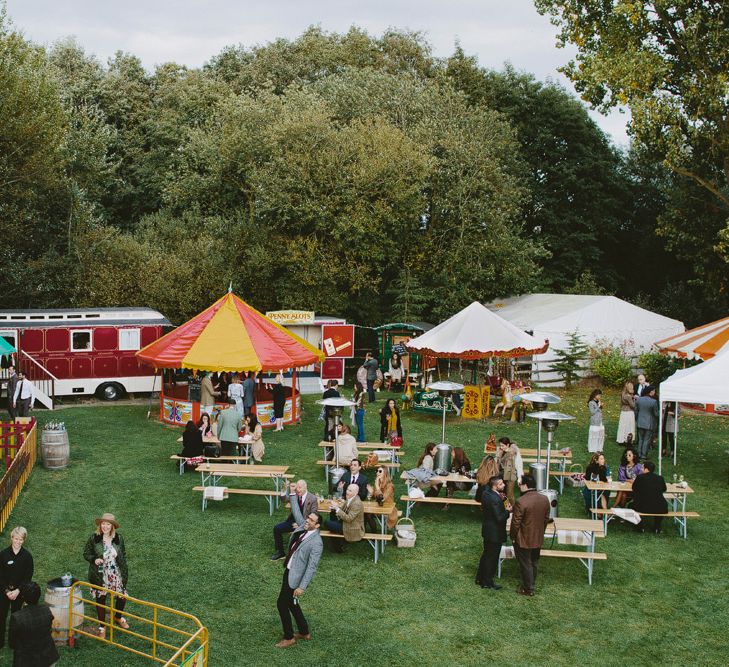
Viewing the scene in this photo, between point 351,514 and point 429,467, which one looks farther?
point 429,467

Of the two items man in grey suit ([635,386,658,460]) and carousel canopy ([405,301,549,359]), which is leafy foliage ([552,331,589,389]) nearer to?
carousel canopy ([405,301,549,359])

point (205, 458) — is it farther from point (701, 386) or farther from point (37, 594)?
point (701, 386)

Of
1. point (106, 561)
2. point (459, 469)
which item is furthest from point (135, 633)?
point (459, 469)

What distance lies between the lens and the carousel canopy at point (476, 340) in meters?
22.0

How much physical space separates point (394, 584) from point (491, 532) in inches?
59.8

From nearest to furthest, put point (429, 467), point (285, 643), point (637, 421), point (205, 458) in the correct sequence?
1. point (285, 643)
2. point (429, 467)
3. point (205, 458)
4. point (637, 421)

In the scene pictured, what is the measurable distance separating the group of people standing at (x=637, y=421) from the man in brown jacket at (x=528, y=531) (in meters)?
7.22

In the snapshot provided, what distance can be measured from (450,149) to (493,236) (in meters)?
3.85

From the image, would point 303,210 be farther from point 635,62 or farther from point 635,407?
point 635,407

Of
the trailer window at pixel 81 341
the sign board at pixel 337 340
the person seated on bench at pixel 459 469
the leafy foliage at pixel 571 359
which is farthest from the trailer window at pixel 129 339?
the leafy foliage at pixel 571 359

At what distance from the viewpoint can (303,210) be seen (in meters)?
29.4

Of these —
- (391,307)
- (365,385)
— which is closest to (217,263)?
(391,307)

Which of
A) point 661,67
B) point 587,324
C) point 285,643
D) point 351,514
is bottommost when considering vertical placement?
point 285,643

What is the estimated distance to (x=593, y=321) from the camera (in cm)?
3114
